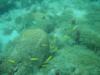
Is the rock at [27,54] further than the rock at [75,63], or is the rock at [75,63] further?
the rock at [27,54]

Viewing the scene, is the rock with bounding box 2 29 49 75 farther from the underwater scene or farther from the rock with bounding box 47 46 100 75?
the rock with bounding box 47 46 100 75

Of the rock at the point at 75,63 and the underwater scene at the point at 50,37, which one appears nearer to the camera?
the rock at the point at 75,63

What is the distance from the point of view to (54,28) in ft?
24.6

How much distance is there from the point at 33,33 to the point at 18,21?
1603 millimetres

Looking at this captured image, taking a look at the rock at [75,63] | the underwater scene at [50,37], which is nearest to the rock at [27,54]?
the underwater scene at [50,37]

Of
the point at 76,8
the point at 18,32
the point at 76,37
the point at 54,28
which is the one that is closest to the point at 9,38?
the point at 18,32

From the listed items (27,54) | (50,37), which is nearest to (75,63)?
(27,54)

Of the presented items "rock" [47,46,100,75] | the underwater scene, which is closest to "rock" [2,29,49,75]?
the underwater scene

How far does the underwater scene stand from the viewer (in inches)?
226

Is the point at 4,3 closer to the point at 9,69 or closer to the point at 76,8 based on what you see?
the point at 76,8

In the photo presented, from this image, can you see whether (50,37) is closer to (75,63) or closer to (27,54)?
(27,54)

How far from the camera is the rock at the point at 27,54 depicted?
576 cm

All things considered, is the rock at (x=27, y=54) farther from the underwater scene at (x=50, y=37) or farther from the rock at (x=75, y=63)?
the rock at (x=75, y=63)

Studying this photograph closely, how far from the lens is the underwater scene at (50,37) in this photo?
574 centimetres
